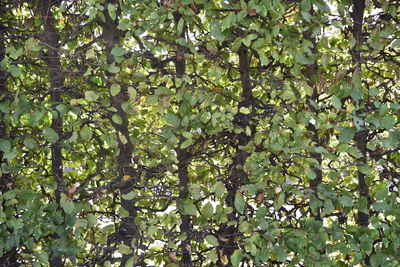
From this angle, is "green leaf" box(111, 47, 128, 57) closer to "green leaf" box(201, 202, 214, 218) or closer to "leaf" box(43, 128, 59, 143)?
"leaf" box(43, 128, 59, 143)

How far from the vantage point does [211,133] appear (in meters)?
2.96

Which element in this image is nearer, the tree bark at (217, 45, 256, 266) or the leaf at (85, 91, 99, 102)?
the leaf at (85, 91, 99, 102)

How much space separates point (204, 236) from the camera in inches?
118

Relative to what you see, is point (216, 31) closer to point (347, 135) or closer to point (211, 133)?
point (211, 133)

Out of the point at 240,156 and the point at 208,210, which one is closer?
the point at 208,210

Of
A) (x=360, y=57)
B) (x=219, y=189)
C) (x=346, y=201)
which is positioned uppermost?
(x=360, y=57)

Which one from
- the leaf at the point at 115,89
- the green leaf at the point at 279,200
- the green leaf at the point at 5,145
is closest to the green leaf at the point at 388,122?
the green leaf at the point at 279,200

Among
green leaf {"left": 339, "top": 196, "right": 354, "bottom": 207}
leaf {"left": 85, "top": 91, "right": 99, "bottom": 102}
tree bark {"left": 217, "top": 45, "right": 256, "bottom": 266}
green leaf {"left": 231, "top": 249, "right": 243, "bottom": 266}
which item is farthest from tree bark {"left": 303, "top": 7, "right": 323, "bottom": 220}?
leaf {"left": 85, "top": 91, "right": 99, "bottom": 102}

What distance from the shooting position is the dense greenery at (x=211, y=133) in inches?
112

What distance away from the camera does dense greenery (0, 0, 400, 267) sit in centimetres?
285

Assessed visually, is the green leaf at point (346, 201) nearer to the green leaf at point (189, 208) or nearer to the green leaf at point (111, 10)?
the green leaf at point (189, 208)

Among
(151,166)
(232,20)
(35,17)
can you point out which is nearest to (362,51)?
(232,20)

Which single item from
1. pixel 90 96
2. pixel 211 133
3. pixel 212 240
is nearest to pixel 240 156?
pixel 211 133

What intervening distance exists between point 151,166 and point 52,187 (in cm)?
58
